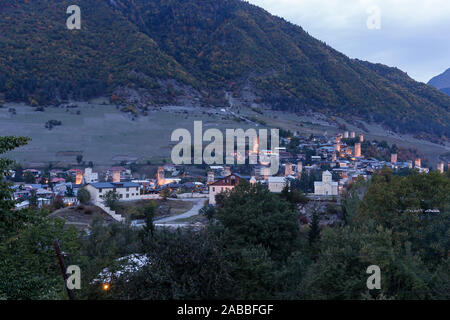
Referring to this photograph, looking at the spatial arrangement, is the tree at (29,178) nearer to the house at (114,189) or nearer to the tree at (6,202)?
the house at (114,189)

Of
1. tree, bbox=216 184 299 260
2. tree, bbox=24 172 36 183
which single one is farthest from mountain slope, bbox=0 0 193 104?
tree, bbox=216 184 299 260

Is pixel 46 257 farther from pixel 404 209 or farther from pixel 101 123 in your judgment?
pixel 101 123

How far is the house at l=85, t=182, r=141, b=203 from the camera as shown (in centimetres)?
2882

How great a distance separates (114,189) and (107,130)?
3036cm

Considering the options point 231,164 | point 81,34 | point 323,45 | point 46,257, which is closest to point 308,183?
point 231,164

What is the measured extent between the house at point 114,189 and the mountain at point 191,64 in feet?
148

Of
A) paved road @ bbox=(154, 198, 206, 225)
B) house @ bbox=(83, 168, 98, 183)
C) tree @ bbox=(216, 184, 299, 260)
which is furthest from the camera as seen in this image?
house @ bbox=(83, 168, 98, 183)

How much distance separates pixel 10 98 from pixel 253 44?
242 feet

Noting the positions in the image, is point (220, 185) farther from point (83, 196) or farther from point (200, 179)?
point (200, 179)

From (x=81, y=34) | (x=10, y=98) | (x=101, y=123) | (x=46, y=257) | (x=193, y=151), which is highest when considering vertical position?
(x=81, y=34)

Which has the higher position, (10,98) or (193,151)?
(10,98)

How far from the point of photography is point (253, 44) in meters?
117

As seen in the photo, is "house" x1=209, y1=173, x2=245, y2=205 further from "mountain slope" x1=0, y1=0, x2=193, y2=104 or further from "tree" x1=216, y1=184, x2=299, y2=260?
"mountain slope" x1=0, y1=0, x2=193, y2=104

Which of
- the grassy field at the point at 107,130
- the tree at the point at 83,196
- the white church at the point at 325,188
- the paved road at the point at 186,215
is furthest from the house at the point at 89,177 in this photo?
the white church at the point at 325,188
